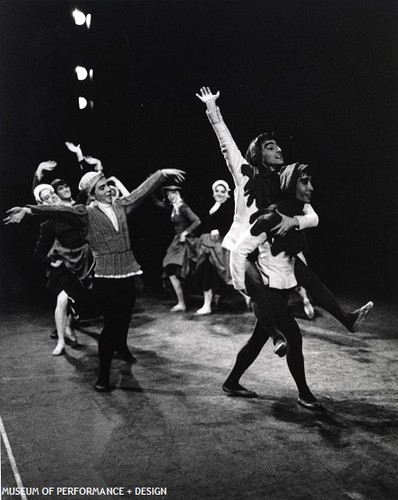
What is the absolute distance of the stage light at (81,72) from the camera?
672 centimetres

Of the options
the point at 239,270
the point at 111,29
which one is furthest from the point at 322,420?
the point at 111,29

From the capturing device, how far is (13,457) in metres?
2.82

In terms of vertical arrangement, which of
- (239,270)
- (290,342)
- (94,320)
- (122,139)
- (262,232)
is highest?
(122,139)

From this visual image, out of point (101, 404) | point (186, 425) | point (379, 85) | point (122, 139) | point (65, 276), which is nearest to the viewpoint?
point (186, 425)

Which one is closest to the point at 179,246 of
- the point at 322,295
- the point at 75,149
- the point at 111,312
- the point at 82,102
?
the point at 75,149

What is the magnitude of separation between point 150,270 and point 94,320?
326 centimetres

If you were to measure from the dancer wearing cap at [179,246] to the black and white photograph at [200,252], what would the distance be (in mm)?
26

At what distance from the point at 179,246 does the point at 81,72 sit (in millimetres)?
2584

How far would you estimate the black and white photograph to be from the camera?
9.32 feet

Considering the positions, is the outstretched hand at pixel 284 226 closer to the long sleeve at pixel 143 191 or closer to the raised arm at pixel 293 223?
the raised arm at pixel 293 223

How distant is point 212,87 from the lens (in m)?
6.54

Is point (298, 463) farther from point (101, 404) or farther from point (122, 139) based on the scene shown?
point (122, 139)

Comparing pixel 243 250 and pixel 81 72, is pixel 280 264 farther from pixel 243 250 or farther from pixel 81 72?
pixel 81 72

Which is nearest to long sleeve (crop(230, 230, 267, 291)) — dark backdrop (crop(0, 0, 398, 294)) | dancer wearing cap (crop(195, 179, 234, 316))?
dancer wearing cap (crop(195, 179, 234, 316))
